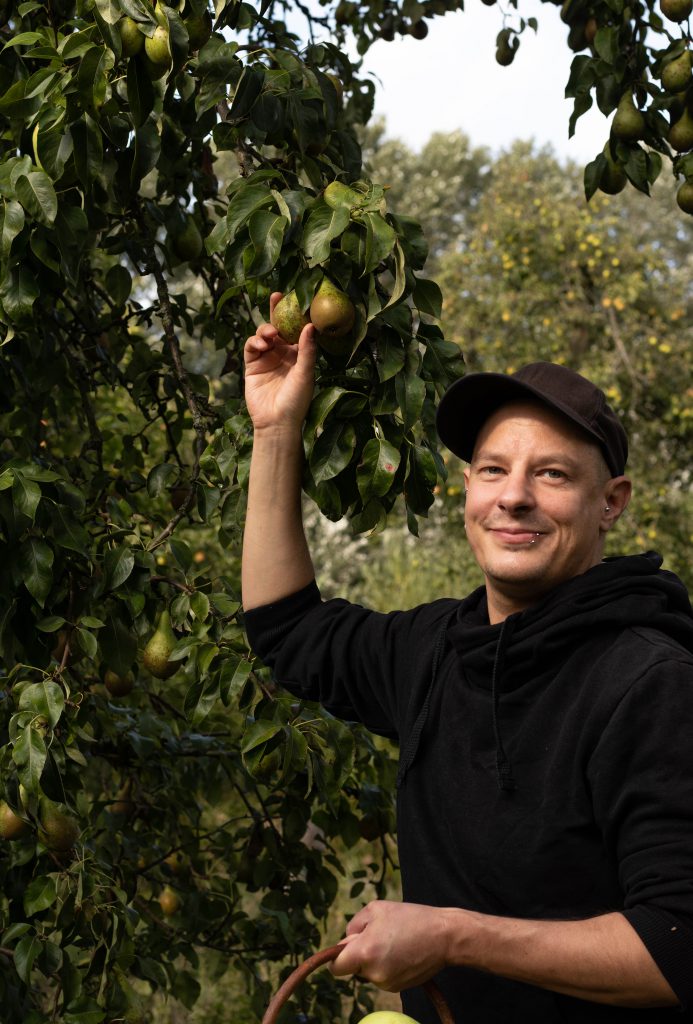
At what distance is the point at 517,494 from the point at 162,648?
2.64 feet

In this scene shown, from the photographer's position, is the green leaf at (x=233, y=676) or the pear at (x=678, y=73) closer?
the green leaf at (x=233, y=676)

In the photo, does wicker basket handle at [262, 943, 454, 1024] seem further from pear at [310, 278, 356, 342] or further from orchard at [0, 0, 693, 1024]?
pear at [310, 278, 356, 342]

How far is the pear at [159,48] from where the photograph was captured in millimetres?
1547

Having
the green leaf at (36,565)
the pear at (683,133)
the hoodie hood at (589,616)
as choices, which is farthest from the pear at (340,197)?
the pear at (683,133)

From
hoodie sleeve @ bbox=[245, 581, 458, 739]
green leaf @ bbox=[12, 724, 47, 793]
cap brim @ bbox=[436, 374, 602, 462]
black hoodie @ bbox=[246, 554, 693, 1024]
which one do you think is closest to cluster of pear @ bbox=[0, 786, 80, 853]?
green leaf @ bbox=[12, 724, 47, 793]

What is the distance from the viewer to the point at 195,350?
58.4 feet

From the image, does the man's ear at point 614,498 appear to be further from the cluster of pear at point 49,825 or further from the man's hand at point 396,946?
the cluster of pear at point 49,825

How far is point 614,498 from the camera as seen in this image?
1480 millimetres

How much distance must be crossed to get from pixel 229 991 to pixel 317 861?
247 cm

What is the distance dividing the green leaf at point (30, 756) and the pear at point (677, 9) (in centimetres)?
172

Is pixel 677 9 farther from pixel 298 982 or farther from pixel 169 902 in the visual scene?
pixel 169 902

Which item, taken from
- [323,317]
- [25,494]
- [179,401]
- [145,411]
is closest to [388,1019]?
[323,317]

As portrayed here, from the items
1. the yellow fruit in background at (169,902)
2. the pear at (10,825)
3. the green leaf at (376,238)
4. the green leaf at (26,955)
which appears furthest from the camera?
the yellow fruit in background at (169,902)

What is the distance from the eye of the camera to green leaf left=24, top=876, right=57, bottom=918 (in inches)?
70.5
